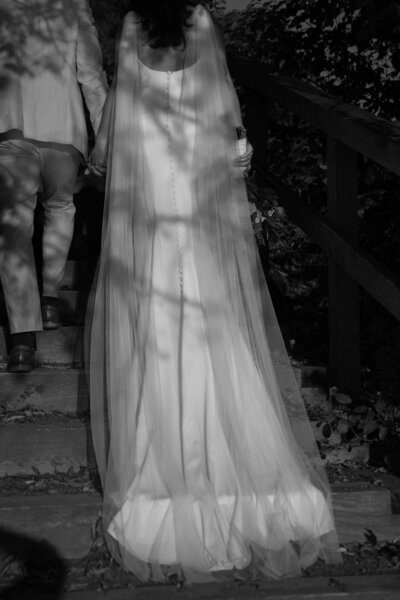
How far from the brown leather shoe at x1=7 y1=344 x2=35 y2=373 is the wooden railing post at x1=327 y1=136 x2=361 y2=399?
1407 millimetres

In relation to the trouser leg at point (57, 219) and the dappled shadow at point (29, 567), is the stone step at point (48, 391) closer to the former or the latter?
the trouser leg at point (57, 219)

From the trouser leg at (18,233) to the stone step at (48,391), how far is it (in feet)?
0.79

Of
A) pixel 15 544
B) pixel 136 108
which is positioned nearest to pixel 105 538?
pixel 15 544

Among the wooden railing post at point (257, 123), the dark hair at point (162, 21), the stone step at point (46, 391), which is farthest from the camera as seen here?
the wooden railing post at point (257, 123)

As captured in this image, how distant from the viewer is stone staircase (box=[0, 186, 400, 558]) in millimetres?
3906

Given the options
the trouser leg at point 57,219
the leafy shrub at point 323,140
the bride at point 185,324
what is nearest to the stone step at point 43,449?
the bride at point 185,324

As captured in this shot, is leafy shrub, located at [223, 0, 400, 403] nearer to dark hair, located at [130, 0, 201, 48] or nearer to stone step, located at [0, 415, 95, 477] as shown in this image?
stone step, located at [0, 415, 95, 477]

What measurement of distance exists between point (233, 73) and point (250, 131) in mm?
430

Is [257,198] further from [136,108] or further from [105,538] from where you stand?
[105,538]

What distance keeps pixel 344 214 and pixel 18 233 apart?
1.52 m

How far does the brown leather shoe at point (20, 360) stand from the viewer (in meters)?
4.69

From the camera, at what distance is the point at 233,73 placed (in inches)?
246

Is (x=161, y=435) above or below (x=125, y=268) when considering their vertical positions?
below

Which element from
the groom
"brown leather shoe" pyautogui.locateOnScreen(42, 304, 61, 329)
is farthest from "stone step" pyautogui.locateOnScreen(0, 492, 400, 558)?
"brown leather shoe" pyautogui.locateOnScreen(42, 304, 61, 329)
